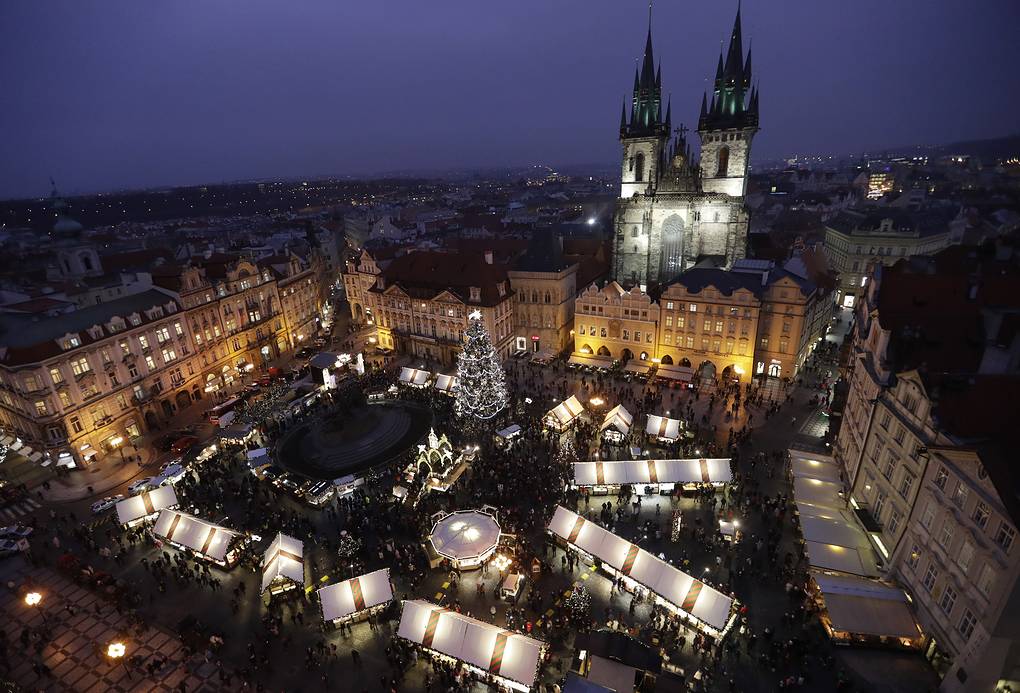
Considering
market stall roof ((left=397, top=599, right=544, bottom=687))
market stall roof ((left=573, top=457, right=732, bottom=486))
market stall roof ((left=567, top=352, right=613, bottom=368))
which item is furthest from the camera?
market stall roof ((left=567, top=352, right=613, bottom=368))

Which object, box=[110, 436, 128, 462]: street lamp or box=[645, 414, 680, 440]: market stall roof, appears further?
box=[110, 436, 128, 462]: street lamp

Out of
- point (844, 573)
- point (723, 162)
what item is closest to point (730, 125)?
point (723, 162)

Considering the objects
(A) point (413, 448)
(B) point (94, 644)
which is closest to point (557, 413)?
(A) point (413, 448)

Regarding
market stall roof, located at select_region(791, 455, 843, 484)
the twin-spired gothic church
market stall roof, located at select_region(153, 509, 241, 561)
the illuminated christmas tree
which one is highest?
the twin-spired gothic church

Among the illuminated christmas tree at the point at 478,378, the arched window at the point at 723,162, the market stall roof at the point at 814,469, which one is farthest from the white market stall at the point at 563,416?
the arched window at the point at 723,162

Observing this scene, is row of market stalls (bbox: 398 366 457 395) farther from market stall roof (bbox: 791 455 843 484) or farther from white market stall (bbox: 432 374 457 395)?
market stall roof (bbox: 791 455 843 484)

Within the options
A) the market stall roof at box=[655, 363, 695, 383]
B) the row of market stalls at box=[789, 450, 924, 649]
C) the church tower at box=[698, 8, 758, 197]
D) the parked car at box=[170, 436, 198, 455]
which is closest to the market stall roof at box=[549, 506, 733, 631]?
the row of market stalls at box=[789, 450, 924, 649]

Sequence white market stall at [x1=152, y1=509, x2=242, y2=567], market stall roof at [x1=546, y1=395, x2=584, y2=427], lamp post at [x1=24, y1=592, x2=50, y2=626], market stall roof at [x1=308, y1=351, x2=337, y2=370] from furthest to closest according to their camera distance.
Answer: market stall roof at [x1=308, y1=351, x2=337, y2=370] → market stall roof at [x1=546, y1=395, x2=584, y2=427] → white market stall at [x1=152, y1=509, x2=242, y2=567] → lamp post at [x1=24, y1=592, x2=50, y2=626]

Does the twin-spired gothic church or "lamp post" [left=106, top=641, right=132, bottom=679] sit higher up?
the twin-spired gothic church
